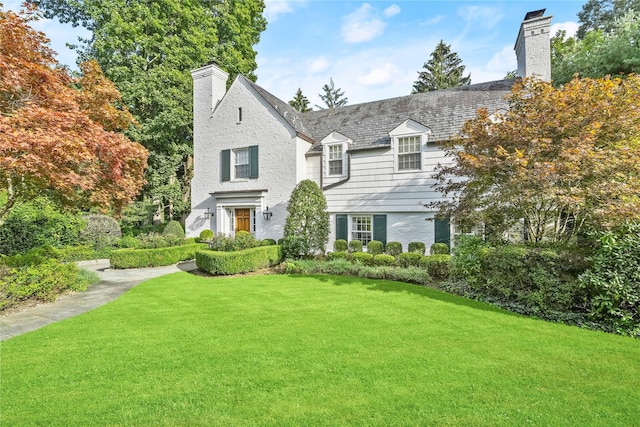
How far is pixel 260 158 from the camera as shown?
15.2 meters

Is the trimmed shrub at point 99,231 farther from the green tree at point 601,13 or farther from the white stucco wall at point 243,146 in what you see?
the green tree at point 601,13

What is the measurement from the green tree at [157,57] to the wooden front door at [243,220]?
7468 millimetres

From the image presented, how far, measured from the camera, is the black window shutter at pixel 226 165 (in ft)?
52.2

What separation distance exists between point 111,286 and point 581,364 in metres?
11.6

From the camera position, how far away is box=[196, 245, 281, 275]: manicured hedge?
10617mm

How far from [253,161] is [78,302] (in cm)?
975

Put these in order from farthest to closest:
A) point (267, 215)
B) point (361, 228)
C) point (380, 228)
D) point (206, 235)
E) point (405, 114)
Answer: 1. point (206, 235)
2. point (267, 215)
3. point (405, 114)
4. point (361, 228)
5. point (380, 228)

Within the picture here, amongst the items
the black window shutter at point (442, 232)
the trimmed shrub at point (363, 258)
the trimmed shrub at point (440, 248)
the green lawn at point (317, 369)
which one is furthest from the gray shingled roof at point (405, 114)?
the green lawn at point (317, 369)

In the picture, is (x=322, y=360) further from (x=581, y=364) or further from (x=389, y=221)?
(x=389, y=221)

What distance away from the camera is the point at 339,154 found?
558 inches

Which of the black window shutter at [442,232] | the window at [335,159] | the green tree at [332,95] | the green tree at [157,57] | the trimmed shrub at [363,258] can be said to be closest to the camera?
the trimmed shrub at [363,258]

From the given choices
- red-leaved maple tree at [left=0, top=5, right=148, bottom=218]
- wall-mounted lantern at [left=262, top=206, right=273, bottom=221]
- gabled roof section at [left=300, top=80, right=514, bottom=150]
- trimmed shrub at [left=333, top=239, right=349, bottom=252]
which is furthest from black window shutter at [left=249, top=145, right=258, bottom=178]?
red-leaved maple tree at [left=0, top=5, right=148, bottom=218]

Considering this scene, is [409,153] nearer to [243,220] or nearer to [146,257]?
[243,220]

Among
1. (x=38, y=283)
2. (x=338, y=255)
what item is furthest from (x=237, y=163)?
(x=38, y=283)
